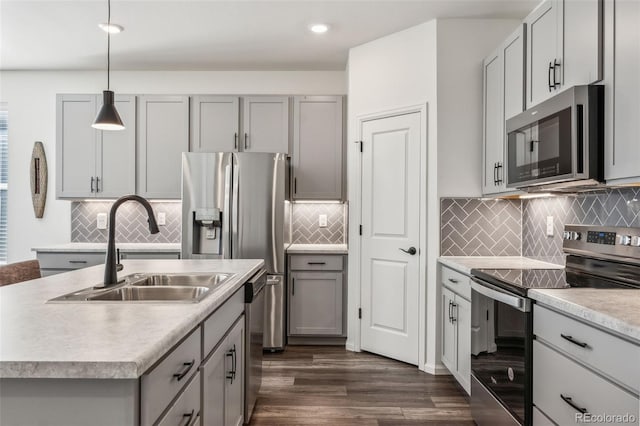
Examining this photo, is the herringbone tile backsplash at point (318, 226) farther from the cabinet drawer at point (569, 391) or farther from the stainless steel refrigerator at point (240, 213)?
the cabinet drawer at point (569, 391)

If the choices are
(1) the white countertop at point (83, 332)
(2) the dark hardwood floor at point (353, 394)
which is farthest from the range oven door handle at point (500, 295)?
(1) the white countertop at point (83, 332)

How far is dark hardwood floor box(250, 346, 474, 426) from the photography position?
254 cm

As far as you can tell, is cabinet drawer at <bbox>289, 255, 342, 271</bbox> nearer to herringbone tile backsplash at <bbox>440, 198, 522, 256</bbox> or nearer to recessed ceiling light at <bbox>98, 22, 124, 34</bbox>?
herringbone tile backsplash at <bbox>440, 198, 522, 256</bbox>

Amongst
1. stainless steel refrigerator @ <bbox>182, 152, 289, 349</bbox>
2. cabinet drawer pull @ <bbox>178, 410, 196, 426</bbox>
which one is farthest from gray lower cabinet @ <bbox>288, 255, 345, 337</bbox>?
cabinet drawer pull @ <bbox>178, 410, 196, 426</bbox>

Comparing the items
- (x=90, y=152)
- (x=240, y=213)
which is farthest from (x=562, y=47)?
(x=90, y=152)

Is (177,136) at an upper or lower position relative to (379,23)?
lower

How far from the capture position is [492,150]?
9.87 feet

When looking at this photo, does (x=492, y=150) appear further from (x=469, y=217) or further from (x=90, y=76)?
(x=90, y=76)

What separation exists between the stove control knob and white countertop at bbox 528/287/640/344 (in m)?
0.38

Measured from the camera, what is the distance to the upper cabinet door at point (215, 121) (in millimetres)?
4227

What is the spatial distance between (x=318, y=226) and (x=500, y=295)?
8.69 feet

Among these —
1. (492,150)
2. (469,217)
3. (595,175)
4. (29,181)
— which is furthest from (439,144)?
(29,181)

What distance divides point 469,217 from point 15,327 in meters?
2.92

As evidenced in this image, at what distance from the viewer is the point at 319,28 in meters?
3.46
